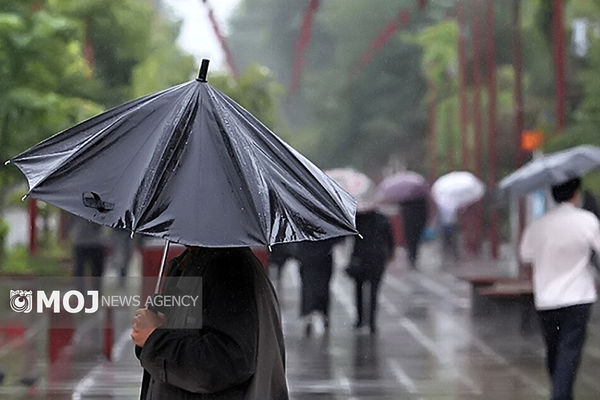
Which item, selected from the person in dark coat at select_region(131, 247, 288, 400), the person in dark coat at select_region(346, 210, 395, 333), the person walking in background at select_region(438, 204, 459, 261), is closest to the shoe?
the person in dark coat at select_region(346, 210, 395, 333)

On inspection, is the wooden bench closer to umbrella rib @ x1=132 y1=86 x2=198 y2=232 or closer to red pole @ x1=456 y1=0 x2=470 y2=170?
umbrella rib @ x1=132 y1=86 x2=198 y2=232

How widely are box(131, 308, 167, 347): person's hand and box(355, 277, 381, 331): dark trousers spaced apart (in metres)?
11.9

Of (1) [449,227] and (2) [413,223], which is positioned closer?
(2) [413,223]

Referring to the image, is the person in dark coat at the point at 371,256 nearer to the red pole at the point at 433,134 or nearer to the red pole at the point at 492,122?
the red pole at the point at 492,122

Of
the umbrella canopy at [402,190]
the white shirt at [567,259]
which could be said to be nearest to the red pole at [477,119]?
the umbrella canopy at [402,190]

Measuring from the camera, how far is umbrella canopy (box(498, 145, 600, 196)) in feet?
33.4

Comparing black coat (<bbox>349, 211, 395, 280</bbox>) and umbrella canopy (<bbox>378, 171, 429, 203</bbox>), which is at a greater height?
umbrella canopy (<bbox>378, 171, 429, 203</bbox>)

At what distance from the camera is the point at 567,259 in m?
9.16

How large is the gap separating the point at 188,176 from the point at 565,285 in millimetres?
5228

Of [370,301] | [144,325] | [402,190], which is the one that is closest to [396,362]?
[370,301]

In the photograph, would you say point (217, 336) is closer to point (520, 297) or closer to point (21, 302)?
point (21, 302)

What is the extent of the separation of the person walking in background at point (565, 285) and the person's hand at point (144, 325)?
16.6 ft

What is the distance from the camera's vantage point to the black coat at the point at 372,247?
16.4 m

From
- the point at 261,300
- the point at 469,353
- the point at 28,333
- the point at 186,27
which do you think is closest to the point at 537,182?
the point at 469,353
